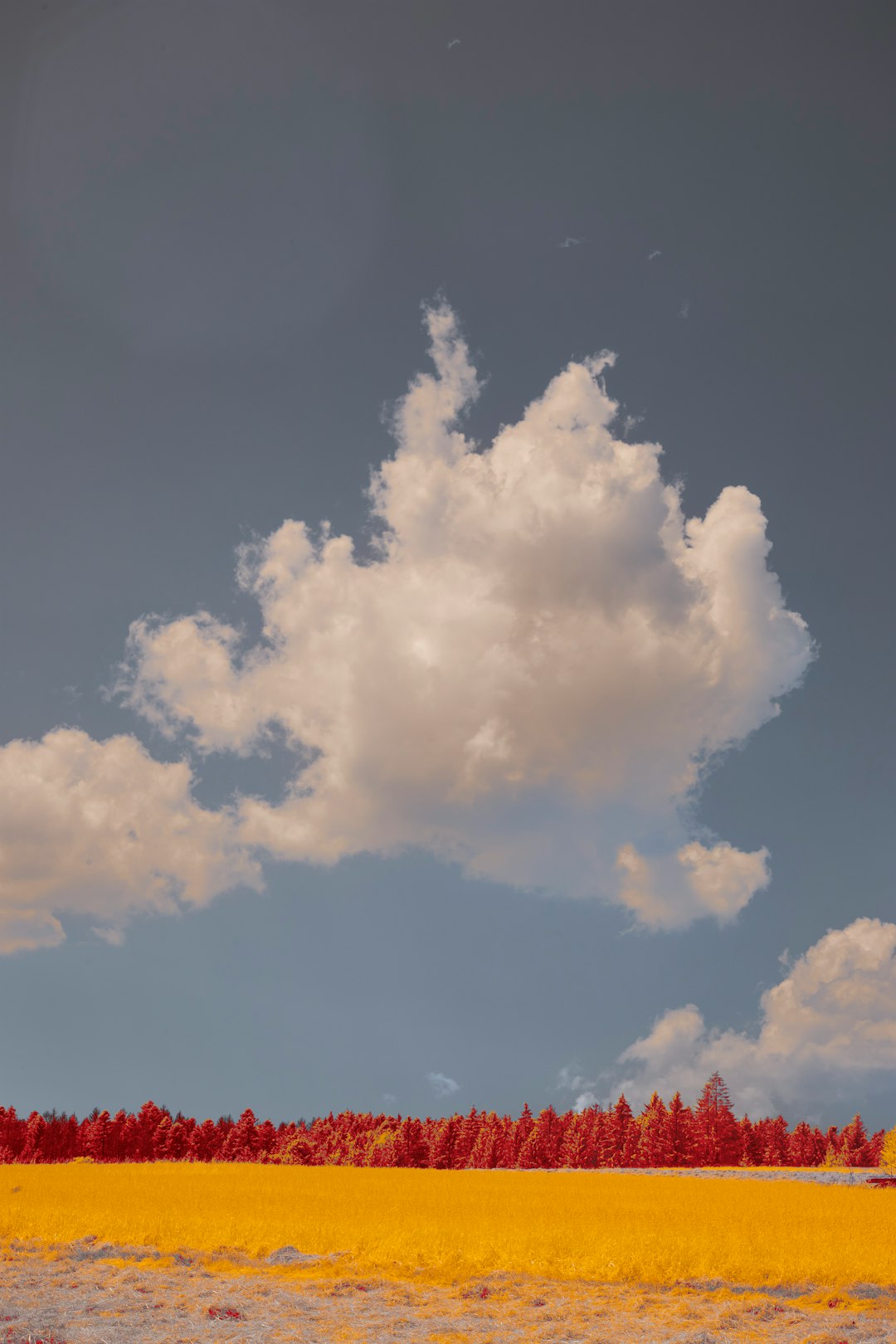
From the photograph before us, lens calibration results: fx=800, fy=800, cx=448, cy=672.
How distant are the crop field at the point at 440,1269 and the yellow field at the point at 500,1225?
0.11 meters

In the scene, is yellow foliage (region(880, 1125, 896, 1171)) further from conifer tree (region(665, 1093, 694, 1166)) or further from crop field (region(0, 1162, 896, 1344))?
crop field (region(0, 1162, 896, 1344))

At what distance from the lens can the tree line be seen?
94.1 meters

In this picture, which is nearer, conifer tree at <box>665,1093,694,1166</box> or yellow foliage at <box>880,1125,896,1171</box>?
yellow foliage at <box>880,1125,896,1171</box>

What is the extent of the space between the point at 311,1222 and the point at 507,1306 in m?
12.6

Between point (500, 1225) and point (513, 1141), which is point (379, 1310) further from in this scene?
point (513, 1141)

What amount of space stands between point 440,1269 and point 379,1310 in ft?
12.7

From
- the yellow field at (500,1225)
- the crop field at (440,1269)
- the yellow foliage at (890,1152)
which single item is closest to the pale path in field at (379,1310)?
the crop field at (440,1269)

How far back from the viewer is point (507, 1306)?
1819 centimetres

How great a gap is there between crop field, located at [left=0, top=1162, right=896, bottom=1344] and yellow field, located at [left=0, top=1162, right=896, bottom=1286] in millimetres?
113

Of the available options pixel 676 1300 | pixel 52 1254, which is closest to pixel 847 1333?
pixel 676 1300

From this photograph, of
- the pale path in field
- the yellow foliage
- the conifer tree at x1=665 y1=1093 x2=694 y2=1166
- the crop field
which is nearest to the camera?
the pale path in field

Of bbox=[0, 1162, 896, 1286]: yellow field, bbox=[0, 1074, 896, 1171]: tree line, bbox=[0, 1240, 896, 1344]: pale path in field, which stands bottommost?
bbox=[0, 1074, 896, 1171]: tree line

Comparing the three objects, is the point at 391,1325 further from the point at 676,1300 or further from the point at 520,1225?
the point at 520,1225

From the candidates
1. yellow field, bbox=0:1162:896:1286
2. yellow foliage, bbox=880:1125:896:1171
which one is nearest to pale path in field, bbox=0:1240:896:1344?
yellow field, bbox=0:1162:896:1286
